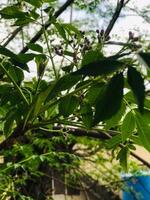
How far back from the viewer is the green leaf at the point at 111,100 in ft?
2.45

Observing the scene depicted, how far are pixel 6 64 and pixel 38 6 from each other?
22cm

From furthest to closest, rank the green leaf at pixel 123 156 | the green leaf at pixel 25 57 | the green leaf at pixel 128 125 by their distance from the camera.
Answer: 1. the green leaf at pixel 123 156
2. the green leaf at pixel 25 57
3. the green leaf at pixel 128 125

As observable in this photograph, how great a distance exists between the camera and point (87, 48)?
1.15 metres

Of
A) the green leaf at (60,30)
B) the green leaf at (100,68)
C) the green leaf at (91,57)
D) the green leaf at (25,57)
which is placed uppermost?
the green leaf at (60,30)

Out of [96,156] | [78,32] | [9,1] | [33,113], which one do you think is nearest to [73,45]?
[78,32]

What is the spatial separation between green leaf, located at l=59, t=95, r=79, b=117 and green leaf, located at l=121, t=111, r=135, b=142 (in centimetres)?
12

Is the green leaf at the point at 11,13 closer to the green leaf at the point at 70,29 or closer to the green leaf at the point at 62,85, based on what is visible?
the green leaf at the point at 70,29

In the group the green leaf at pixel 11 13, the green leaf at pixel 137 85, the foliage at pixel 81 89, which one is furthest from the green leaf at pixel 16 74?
the green leaf at pixel 137 85

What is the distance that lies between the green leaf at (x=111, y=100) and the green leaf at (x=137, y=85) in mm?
33

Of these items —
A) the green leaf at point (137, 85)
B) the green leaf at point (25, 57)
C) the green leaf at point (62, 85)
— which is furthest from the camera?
the green leaf at point (25, 57)

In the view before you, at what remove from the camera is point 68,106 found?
3.44 feet

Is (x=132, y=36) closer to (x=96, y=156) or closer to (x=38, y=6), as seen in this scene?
(x=38, y=6)

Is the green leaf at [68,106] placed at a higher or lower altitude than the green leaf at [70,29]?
lower

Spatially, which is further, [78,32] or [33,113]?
[78,32]
